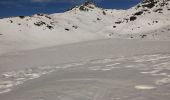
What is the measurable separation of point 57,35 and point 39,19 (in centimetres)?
551

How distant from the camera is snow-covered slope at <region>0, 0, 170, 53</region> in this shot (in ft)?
97.5

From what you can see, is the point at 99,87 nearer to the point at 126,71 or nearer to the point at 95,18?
the point at 126,71

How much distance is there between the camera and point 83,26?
135ft

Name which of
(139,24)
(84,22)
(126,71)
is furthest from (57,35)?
(126,71)

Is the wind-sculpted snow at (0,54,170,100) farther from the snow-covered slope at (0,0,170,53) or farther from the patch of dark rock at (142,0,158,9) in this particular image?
the patch of dark rock at (142,0,158,9)

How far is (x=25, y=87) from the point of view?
784 cm

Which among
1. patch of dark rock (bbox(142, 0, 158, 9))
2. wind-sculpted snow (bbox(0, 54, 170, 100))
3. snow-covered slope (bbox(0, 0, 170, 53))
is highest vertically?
patch of dark rock (bbox(142, 0, 158, 9))

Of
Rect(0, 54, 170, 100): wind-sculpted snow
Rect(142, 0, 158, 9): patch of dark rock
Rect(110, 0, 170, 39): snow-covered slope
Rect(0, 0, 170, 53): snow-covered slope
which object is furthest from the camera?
Rect(142, 0, 158, 9): patch of dark rock

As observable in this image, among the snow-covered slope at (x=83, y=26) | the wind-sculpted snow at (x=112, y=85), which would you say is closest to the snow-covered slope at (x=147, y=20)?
the snow-covered slope at (x=83, y=26)

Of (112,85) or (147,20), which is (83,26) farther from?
(112,85)

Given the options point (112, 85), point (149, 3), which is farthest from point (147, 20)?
point (112, 85)

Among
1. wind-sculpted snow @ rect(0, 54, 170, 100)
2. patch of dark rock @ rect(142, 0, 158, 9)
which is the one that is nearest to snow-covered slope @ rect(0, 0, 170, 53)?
patch of dark rock @ rect(142, 0, 158, 9)

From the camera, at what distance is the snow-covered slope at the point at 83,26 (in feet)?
97.5

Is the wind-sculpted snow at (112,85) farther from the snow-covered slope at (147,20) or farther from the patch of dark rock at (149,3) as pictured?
the patch of dark rock at (149,3)
